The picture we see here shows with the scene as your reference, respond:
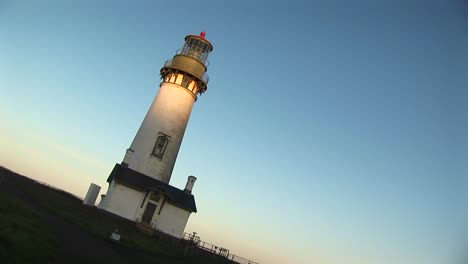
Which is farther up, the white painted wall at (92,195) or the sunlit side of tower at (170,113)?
the sunlit side of tower at (170,113)

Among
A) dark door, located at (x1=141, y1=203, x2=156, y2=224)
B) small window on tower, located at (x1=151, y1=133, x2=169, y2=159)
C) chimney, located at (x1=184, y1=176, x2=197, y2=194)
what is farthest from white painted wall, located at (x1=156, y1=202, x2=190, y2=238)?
small window on tower, located at (x1=151, y1=133, x2=169, y2=159)

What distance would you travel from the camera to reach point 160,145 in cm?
3139

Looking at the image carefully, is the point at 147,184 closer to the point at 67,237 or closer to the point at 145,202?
the point at 145,202

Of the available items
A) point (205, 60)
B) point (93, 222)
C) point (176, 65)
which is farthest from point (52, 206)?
point (205, 60)

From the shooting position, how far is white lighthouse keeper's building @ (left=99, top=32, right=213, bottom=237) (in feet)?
94.4

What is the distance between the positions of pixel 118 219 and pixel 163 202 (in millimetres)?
3624

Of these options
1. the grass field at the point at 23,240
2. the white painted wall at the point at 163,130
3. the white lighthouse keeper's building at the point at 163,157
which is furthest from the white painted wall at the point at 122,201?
the grass field at the point at 23,240

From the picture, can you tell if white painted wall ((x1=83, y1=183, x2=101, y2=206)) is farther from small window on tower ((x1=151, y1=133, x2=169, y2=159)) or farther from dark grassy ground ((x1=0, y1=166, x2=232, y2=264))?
small window on tower ((x1=151, y1=133, x2=169, y2=159))

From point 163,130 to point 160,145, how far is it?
1270mm

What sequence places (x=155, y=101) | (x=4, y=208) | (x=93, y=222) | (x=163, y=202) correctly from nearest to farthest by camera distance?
1. (x=4, y=208)
2. (x=93, y=222)
3. (x=163, y=202)
4. (x=155, y=101)

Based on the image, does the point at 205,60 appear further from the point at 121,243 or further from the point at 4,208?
the point at 4,208

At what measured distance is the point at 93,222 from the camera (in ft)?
75.5

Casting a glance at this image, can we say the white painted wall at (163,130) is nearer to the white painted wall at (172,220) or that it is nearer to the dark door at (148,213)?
the dark door at (148,213)

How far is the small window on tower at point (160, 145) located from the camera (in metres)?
31.2
